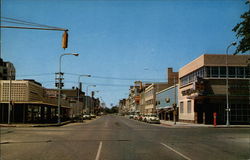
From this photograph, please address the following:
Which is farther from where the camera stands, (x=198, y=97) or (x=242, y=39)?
(x=198, y=97)

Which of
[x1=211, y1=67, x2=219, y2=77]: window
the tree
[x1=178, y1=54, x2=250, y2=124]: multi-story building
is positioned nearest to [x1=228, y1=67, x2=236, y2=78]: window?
[x1=178, y1=54, x2=250, y2=124]: multi-story building

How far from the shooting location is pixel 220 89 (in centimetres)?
4434

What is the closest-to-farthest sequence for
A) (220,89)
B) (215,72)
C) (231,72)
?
1. (220,89)
2. (215,72)
3. (231,72)

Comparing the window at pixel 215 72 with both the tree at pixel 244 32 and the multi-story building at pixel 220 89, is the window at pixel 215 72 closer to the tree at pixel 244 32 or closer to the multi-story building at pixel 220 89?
the multi-story building at pixel 220 89

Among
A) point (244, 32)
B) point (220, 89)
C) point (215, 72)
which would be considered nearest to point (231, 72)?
point (215, 72)

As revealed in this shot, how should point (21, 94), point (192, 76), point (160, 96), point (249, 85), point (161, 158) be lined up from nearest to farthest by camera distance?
point (161, 158) < point (21, 94) < point (249, 85) < point (192, 76) < point (160, 96)

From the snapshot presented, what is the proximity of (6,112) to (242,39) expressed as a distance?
35.8m

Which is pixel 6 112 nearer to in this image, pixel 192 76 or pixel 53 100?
pixel 53 100

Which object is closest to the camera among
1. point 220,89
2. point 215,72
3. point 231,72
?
point 220,89

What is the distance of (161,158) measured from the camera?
11.4 m

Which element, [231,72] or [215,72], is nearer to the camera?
[215,72]

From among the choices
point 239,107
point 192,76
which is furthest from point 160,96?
point 239,107

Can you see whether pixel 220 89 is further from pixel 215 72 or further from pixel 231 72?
pixel 231 72

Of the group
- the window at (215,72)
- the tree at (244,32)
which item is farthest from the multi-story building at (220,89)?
the tree at (244,32)
